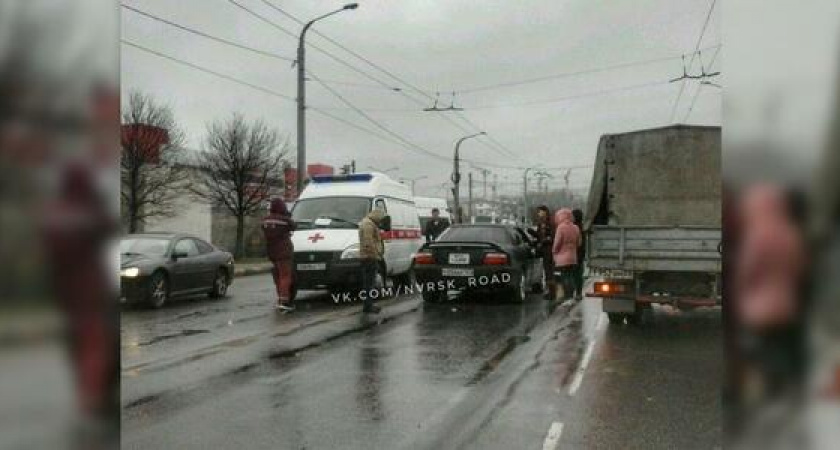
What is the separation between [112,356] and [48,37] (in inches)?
21.5

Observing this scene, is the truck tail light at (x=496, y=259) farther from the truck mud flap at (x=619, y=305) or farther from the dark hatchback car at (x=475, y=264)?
the truck mud flap at (x=619, y=305)

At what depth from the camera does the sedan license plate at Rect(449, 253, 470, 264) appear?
43.5 feet

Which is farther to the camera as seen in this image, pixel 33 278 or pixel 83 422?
pixel 83 422

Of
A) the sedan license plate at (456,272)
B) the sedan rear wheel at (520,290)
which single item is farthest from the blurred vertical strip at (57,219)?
the sedan rear wheel at (520,290)

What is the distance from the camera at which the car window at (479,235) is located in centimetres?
1379

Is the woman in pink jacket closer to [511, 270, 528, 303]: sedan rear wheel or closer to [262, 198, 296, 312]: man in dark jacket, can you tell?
[511, 270, 528, 303]: sedan rear wheel

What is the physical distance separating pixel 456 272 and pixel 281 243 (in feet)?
9.97

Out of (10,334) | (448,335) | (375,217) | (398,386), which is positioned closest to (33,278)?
(10,334)

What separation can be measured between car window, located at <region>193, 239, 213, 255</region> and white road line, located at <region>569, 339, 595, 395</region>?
8643 millimetres

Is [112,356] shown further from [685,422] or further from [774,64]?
[685,422]

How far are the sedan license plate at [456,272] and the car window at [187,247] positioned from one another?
4932 mm

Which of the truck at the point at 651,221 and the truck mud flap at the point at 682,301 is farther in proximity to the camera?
the truck at the point at 651,221

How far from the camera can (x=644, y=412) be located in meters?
5.92

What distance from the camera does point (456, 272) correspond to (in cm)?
1324
